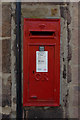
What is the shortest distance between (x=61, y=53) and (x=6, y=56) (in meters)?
0.98

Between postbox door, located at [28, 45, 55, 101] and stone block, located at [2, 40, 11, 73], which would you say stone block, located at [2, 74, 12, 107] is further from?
postbox door, located at [28, 45, 55, 101]

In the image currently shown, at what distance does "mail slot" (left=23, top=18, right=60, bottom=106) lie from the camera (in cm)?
269

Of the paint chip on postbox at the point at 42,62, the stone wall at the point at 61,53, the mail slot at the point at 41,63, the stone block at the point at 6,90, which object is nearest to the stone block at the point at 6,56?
the stone wall at the point at 61,53

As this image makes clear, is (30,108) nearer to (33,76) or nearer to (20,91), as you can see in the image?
(20,91)

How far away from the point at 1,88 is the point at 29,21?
4.20 feet

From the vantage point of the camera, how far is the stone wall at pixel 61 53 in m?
2.84

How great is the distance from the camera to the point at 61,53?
112 inches

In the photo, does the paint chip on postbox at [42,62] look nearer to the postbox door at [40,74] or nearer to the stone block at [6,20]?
the postbox door at [40,74]

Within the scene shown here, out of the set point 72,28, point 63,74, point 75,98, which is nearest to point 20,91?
point 63,74

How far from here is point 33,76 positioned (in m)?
2.72

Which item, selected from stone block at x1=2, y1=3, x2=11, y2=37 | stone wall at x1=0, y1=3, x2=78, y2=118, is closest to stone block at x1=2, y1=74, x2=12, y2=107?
stone wall at x1=0, y1=3, x2=78, y2=118

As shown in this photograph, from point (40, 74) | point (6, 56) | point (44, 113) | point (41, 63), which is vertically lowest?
point (44, 113)

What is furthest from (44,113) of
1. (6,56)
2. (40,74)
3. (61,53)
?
(6,56)

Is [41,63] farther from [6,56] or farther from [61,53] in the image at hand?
[6,56]
